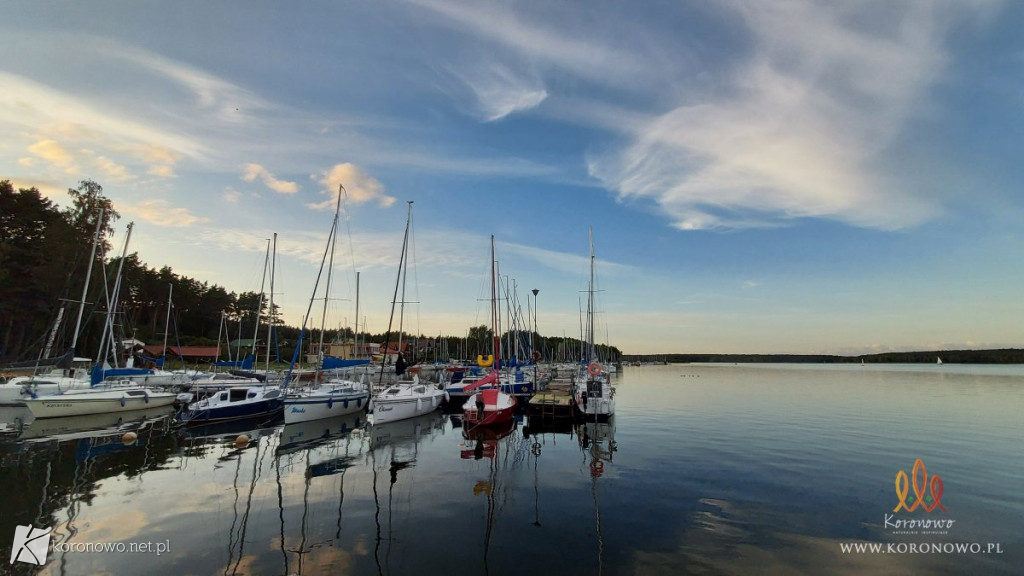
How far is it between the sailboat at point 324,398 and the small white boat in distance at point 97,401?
12.2 m

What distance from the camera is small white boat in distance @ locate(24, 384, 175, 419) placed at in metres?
30.4

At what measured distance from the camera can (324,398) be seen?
1303 inches

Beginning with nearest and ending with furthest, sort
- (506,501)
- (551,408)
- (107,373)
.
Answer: (506,501) → (551,408) → (107,373)

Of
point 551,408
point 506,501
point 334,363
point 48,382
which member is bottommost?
point 506,501

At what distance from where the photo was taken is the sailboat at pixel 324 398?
103 ft

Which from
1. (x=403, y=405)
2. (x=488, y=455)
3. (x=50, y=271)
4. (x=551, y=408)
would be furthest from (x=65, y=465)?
(x=50, y=271)

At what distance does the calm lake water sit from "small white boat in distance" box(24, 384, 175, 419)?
472 centimetres

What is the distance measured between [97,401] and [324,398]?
17199 mm

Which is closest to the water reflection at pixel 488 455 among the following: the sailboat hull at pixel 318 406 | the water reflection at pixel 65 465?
the water reflection at pixel 65 465

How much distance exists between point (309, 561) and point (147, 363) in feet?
253

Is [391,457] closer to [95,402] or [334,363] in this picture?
[334,363]

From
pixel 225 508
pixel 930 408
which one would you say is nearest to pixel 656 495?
pixel 225 508

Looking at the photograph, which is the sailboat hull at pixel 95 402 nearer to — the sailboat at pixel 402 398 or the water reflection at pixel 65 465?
the water reflection at pixel 65 465

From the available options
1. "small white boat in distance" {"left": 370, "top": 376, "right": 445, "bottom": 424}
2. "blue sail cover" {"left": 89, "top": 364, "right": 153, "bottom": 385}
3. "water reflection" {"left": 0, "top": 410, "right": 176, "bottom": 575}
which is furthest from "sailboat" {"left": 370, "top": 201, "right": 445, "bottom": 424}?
"blue sail cover" {"left": 89, "top": 364, "right": 153, "bottom": 385}
